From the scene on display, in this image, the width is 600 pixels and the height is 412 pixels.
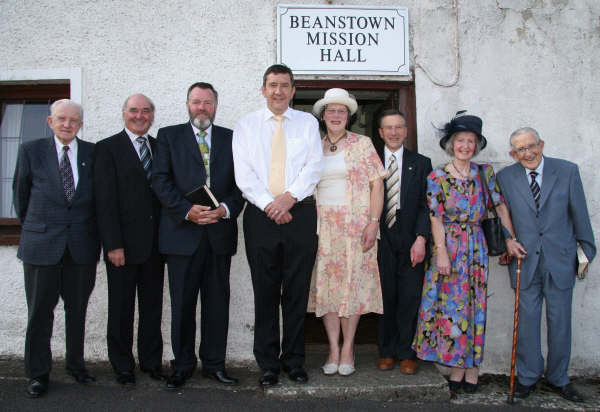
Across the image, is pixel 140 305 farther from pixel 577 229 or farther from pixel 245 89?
pixel 577 229

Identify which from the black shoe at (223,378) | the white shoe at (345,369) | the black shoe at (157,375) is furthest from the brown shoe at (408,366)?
the black shoe at (157,375)

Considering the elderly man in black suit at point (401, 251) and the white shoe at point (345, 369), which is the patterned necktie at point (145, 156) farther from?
the white shoe at point (345, 369)

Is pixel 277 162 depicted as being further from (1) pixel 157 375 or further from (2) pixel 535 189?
(2) pixel 535 189

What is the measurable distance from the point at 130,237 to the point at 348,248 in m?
1.57

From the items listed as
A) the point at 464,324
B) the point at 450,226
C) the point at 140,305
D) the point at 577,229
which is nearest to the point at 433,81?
Result: the point at 450,226

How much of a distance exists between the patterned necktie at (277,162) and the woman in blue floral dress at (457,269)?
3.66 feet

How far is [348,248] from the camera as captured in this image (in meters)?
3.47

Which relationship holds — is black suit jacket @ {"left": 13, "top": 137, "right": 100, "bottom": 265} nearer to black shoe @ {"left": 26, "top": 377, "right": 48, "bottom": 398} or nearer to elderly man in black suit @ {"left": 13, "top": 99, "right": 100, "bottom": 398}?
elderly man in black suit @ {"left": 13, "top": 99, "right": 100, "bottom": 398}

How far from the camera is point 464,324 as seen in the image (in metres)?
3.43

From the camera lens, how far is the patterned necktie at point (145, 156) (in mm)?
3482

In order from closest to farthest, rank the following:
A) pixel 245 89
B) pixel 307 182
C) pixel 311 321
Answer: pixel 307 182, pixel 245 89, pixel 311 321

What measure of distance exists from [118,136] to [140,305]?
1.27 m

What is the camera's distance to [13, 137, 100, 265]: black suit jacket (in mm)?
3256

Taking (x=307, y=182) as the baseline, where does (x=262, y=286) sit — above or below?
below
